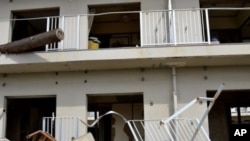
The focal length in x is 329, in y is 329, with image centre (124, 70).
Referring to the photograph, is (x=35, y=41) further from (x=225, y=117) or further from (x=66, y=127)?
(x=225, y=117)

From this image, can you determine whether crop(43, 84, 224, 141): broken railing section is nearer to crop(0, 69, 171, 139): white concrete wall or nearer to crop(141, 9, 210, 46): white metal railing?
crop(0, 69, 171, 139): white concrete wall

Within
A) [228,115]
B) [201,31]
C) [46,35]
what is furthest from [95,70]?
[228,115]

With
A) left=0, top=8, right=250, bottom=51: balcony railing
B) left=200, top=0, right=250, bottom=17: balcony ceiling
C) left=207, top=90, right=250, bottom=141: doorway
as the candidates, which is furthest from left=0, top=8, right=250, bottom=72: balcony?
left=207, top=90, right=250, bottom=141: doorway

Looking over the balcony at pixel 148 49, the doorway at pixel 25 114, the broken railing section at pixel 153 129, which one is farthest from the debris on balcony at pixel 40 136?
the doorway at pixel 25 114

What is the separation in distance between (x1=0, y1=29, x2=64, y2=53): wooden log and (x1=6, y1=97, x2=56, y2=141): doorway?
302 centimetres

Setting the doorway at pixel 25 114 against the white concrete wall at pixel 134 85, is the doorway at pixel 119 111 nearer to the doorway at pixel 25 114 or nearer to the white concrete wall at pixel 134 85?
the doorway at pixel 25 114

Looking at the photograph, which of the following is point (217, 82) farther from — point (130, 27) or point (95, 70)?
point (130, 27)

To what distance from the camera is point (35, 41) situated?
8.59m

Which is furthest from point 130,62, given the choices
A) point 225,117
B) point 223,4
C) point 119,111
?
point 225,117

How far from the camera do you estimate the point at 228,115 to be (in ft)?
39.5

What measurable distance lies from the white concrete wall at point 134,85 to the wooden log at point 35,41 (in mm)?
1082

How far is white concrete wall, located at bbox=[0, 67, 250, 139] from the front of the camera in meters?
8.91

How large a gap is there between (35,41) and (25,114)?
556 cm

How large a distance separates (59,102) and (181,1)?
4565 millimetres
